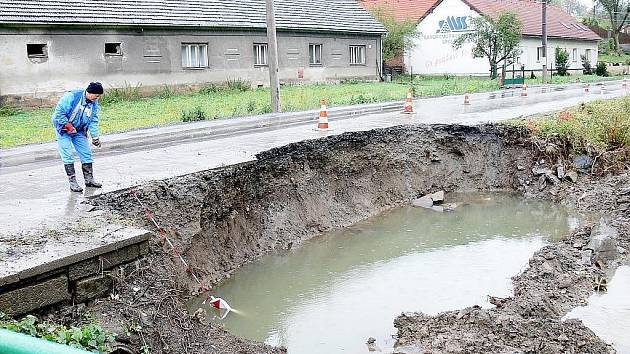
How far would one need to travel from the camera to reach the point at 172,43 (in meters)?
25.4

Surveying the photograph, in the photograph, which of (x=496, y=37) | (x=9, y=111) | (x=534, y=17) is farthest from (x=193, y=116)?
(x=534, y=17)

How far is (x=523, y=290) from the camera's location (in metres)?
7.47

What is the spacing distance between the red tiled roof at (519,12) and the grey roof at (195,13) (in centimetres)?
727

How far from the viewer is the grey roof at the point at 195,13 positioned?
71.0ft

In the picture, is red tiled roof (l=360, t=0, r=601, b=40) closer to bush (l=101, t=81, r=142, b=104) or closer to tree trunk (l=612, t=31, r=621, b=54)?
tree trunk (l=612, t=31, r=621, b=54)

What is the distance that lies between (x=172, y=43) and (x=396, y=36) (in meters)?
17.1

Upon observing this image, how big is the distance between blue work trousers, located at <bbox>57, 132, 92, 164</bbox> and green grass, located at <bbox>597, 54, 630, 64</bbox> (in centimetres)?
5370

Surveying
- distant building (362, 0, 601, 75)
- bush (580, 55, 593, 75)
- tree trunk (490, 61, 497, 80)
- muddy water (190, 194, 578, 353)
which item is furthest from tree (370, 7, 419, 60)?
muddy water (190, 194, 578, 353)

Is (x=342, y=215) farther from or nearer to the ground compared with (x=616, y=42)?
nearer to the ground

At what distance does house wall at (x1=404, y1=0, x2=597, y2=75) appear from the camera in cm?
3903

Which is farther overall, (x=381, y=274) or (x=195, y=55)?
(x=195, y=55)

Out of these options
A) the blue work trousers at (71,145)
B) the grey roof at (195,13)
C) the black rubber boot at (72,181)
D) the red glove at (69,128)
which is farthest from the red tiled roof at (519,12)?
the red glove at (69,128)

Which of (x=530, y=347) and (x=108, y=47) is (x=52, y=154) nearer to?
(x=530, y=347)

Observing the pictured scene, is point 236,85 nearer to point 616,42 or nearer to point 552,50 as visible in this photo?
point 552,50
